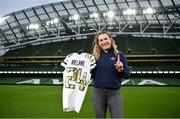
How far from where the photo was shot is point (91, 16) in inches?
1545

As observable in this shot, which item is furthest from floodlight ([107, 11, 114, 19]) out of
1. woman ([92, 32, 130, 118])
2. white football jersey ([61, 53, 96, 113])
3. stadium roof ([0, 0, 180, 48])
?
woman ([92, 32, 130, 118])

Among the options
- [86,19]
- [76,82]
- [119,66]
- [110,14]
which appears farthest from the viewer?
[86,19]

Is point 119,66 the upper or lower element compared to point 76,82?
upper

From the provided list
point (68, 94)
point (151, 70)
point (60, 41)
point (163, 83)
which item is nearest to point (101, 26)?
point (60, 41)

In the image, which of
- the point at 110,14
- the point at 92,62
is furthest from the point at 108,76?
the point at 110,14

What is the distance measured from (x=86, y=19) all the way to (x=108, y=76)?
117ft

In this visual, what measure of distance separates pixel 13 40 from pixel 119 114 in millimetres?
39564

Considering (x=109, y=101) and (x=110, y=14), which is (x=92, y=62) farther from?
(x=110, y=14)

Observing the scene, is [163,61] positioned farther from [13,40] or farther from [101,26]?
[13,40]

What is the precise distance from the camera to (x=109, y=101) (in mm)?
4852

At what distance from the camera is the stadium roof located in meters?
36.7

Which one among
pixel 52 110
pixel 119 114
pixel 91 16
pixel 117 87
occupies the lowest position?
pixel 52 110

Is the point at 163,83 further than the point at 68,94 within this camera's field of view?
Yes

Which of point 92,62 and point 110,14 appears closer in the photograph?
point 92,62
